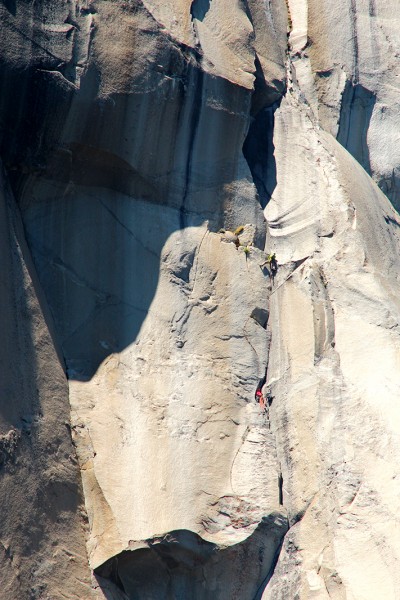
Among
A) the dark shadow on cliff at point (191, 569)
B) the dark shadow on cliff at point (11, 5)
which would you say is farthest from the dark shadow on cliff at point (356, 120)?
the dark shadow on cliff at point (191, 569)

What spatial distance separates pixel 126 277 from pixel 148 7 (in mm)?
2019

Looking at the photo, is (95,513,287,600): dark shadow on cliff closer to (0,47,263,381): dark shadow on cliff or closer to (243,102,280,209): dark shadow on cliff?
(0,47,263,381): dark shadow on cliff

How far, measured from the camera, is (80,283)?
780 cm

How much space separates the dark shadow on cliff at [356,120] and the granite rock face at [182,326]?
84 centimetres

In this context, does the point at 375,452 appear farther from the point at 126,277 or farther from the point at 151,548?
the point at 126,277

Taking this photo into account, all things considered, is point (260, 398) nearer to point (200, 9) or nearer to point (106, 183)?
point (106, 183)

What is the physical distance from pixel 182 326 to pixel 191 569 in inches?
68.4

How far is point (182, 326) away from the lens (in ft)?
25.6

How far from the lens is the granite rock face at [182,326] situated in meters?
6.95

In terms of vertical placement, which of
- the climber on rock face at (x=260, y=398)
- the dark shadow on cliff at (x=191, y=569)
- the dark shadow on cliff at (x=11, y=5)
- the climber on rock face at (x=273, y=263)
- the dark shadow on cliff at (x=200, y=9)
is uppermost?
the dark shadow on cliff at (x=200, y=9)

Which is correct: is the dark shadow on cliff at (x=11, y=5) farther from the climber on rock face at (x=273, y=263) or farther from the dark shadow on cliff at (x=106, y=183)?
the climber on rock face at (x=273, y=263)

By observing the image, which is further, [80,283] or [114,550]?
[80,283]

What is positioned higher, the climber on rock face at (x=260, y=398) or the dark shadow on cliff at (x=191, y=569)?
the climber on rock face at (x=260, y=398)

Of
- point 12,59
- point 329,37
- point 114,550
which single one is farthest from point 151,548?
point 329,37
